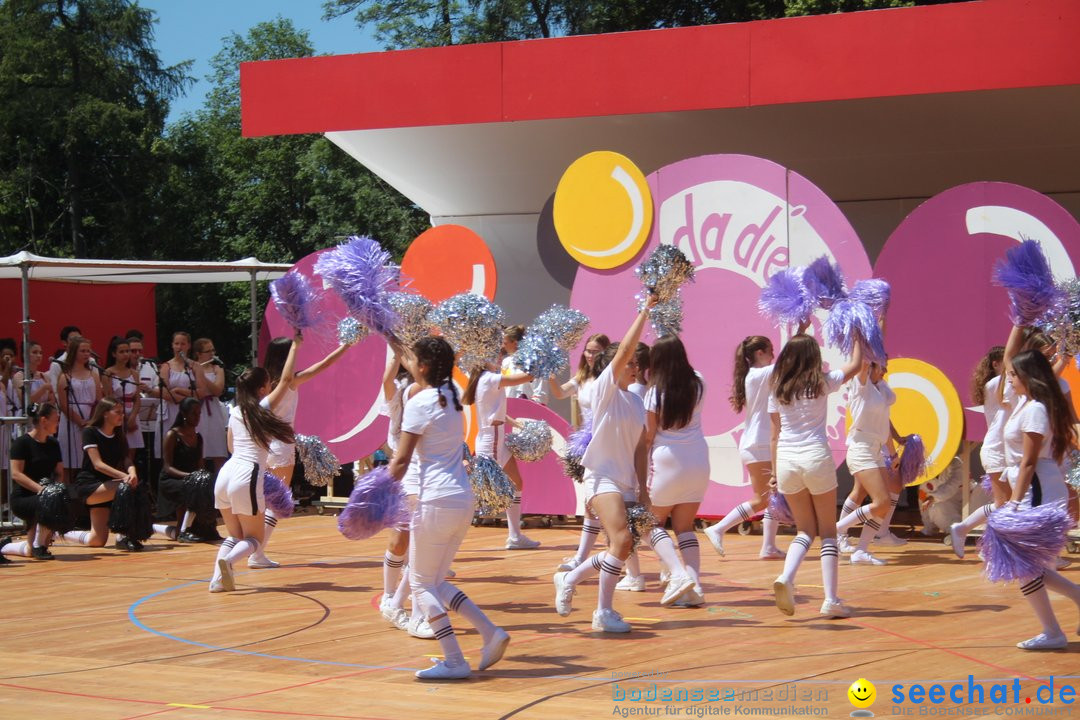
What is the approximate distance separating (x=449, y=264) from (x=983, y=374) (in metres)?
5.51

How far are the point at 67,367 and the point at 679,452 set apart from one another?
7553 mm

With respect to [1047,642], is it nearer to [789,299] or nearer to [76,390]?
[789,299]

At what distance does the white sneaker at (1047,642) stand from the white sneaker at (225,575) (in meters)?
5.27

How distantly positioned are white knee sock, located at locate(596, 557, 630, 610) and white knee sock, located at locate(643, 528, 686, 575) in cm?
39

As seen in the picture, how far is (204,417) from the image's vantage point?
1320 cm

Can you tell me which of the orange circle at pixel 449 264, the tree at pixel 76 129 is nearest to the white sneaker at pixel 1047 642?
the orange circle at pixel 449 264

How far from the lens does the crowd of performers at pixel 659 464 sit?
20.4 ft

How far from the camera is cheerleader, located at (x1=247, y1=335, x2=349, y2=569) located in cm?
875

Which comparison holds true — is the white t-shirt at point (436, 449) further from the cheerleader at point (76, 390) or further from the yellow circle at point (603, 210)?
the cheerleader at point (76, 390)

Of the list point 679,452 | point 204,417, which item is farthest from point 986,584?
point 204,417

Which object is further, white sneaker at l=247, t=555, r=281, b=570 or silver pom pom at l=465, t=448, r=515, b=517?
white sneaker at l=247, t=555, r=281, b=570

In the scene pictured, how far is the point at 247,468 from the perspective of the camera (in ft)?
29.0

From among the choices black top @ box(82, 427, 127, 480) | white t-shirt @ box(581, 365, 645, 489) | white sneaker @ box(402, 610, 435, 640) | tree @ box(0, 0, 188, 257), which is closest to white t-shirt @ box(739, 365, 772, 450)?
white t-shirt @ box(581, 365, 645, 489)

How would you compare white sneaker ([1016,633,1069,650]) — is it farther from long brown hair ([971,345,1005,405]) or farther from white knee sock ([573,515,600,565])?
long brown hair ([971,345,1005,405])
